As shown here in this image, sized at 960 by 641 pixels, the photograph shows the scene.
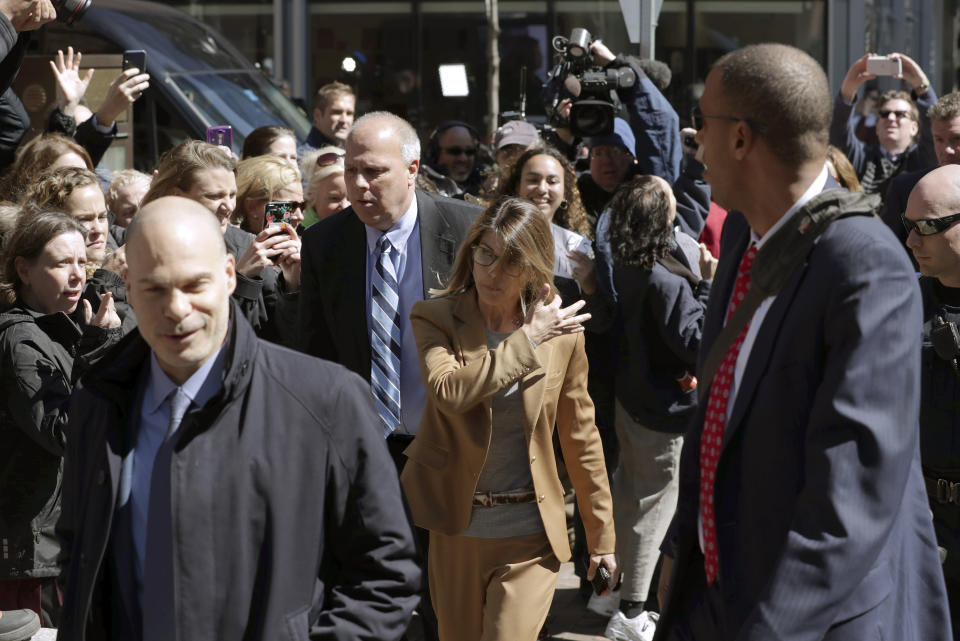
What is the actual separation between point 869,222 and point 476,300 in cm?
217

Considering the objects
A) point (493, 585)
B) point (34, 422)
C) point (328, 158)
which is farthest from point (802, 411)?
point (328, 158)

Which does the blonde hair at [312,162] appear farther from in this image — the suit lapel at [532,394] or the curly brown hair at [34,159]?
the suit lapel at [532,394]

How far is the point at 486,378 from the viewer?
425 centimetres

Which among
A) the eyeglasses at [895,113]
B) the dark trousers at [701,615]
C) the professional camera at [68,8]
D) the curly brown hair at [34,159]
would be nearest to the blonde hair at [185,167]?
the curly brown hair at [34,159]

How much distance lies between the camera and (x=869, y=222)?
102 inches

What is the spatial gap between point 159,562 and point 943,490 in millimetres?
2772

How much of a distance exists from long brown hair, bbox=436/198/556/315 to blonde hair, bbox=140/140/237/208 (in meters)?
1.49

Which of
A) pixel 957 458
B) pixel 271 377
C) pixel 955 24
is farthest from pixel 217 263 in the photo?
pixel 955 24

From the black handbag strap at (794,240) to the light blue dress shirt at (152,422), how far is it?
43.8 inches

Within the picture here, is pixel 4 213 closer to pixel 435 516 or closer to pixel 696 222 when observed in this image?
pixel 435 516

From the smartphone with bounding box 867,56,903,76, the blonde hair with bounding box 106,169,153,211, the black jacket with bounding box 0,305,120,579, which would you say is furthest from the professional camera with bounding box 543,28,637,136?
the black jacket with bounding box 0,305,120,579

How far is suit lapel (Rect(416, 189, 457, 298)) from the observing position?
4.84m

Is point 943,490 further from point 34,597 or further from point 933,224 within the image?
point 34,597

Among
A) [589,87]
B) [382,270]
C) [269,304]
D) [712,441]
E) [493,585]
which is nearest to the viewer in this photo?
[712,441]
